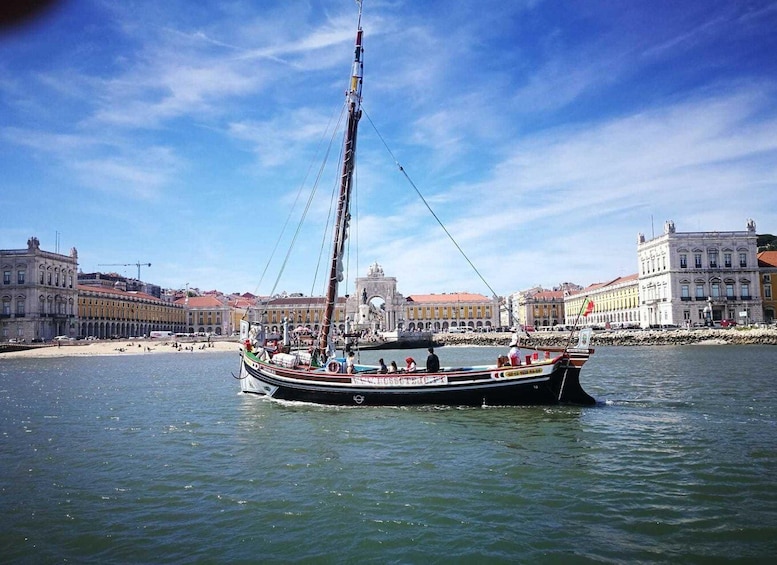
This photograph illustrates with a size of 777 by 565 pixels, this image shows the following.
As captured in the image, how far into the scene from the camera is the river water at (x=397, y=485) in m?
8.95

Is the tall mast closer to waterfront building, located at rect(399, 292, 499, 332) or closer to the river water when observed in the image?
the river water

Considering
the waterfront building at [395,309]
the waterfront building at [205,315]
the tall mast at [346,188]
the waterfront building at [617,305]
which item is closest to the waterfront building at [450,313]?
the waterfront building at [395,309]

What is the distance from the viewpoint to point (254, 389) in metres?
27.8

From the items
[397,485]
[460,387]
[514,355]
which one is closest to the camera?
[397,485]

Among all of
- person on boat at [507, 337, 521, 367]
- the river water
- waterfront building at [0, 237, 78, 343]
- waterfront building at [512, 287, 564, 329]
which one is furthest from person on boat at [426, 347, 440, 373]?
waterfront building at [512, 287, 564, 329]

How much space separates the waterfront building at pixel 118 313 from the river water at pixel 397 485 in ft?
332

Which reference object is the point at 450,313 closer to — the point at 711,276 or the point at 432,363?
the point at 711,276

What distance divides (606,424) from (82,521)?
14556 millimetres

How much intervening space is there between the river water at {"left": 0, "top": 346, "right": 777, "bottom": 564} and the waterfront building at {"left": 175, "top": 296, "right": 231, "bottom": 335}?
133 m

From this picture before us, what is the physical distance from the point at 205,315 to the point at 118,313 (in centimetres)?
3289

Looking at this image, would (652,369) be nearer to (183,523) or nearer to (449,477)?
(449,477)

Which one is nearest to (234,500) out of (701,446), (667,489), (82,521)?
(82,521)

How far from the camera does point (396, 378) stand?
22203 mm

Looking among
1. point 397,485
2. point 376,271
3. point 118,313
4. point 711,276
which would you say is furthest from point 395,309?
point 397,485
